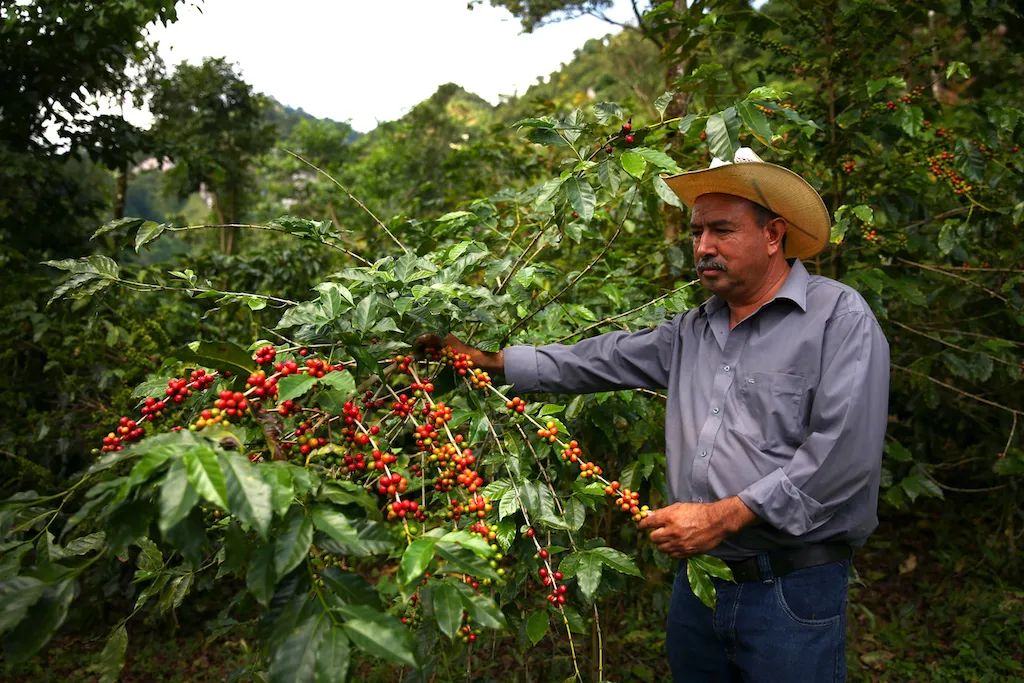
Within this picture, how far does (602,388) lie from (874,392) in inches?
27.3

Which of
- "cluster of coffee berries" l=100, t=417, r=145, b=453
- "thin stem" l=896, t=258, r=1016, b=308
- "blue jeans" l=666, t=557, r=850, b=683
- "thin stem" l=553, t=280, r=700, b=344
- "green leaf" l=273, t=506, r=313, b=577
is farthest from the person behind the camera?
"thin stem" l=896, t=258, r=1016, b=308

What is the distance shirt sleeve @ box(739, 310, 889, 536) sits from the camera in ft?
4.66

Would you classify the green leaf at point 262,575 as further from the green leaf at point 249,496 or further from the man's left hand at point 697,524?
the man's left hand at point 697,524

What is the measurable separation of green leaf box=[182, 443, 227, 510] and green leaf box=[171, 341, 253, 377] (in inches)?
11.0

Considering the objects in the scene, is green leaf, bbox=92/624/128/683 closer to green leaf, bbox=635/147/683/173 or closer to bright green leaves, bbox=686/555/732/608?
bright green leaves, bbox=686/555/732/608

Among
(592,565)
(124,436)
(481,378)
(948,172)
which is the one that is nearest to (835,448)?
(592,565)

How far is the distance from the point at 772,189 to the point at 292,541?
4.46 ft

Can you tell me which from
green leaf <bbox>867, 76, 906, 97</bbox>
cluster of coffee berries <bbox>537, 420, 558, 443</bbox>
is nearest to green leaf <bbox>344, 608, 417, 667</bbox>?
cluster of coffee berries <bbox>537, 420, 558, 443</bbox>

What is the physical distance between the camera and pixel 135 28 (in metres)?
3.41

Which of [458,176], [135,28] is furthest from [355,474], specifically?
[458,176]

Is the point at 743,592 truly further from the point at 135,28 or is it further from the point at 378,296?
the point at 135,28

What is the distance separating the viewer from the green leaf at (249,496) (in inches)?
34.6

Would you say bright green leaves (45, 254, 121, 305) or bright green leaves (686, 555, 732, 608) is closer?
bright green leaves (686, 555, 732, 608)

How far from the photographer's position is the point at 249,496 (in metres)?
0.89
